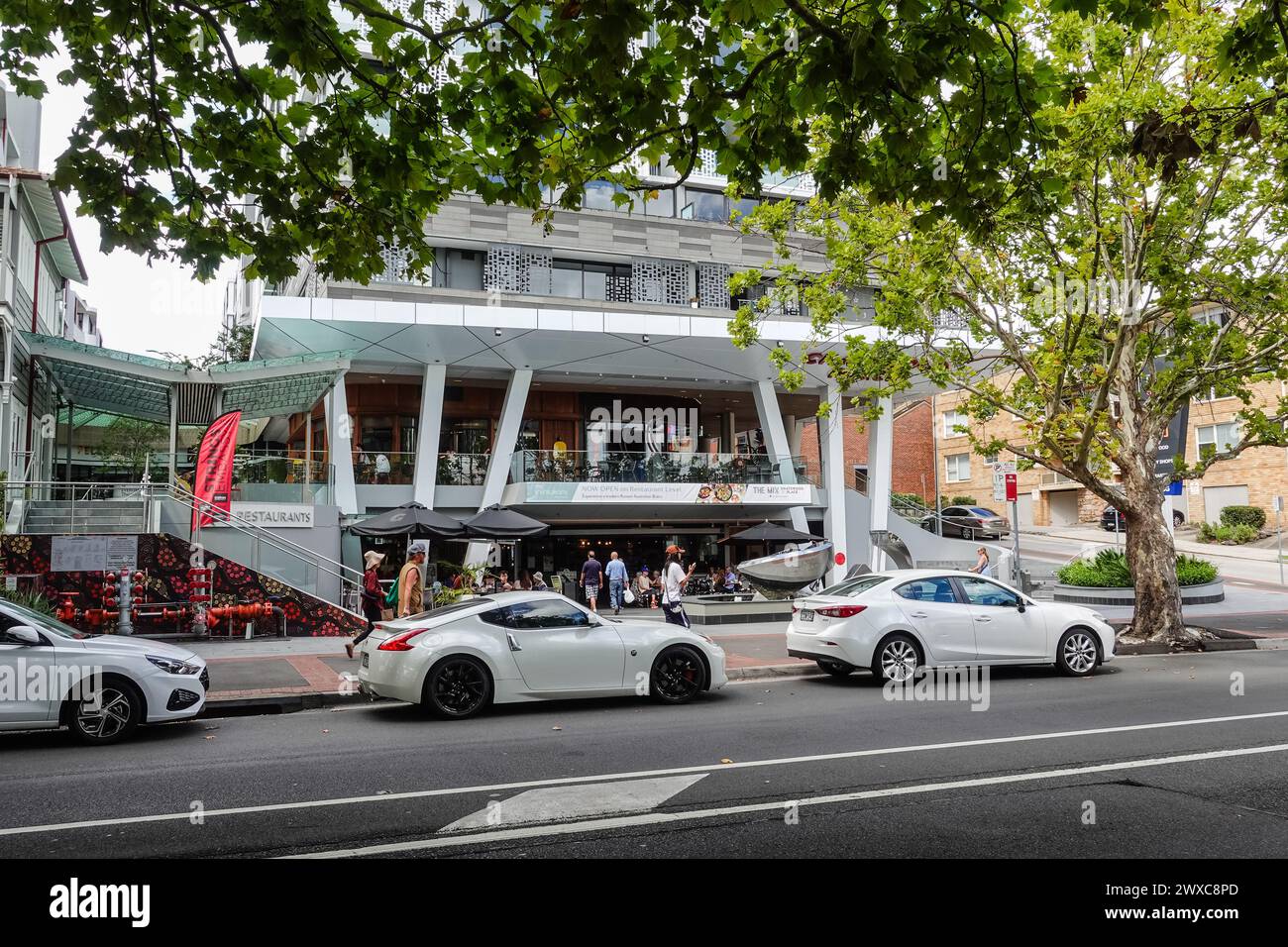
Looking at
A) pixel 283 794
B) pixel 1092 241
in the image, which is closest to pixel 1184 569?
pixel 1092 241

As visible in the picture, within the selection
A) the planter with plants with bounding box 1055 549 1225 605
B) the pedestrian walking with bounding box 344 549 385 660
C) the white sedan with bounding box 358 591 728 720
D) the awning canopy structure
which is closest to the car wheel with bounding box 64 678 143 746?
the white sedan with bounding box 358 591 728 720

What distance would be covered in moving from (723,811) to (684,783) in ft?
2.69

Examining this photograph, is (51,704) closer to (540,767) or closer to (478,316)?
(540,767)

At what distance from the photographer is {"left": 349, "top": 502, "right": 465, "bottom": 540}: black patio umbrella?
2131 centimetres

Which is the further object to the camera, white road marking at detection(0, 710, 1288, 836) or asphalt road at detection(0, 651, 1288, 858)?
white road marking at detection(0, 710, 1288, 836)

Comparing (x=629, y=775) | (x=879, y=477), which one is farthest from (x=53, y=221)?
(x=879, y=477)

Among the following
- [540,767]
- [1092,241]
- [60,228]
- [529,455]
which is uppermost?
[60,228]

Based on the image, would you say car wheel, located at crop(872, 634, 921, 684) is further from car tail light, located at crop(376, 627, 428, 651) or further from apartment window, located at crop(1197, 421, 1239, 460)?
apartment window, located at crop(1197, 421, 1239, 460)

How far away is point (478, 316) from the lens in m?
25.7

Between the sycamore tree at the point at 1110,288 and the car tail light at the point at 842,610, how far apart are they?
17.8 ft

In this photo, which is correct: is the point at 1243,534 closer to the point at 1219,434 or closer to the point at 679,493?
the point at 1219,434

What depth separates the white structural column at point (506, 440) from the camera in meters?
29.3

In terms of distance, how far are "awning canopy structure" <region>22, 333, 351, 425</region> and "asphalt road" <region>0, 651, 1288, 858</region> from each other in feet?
47.9
